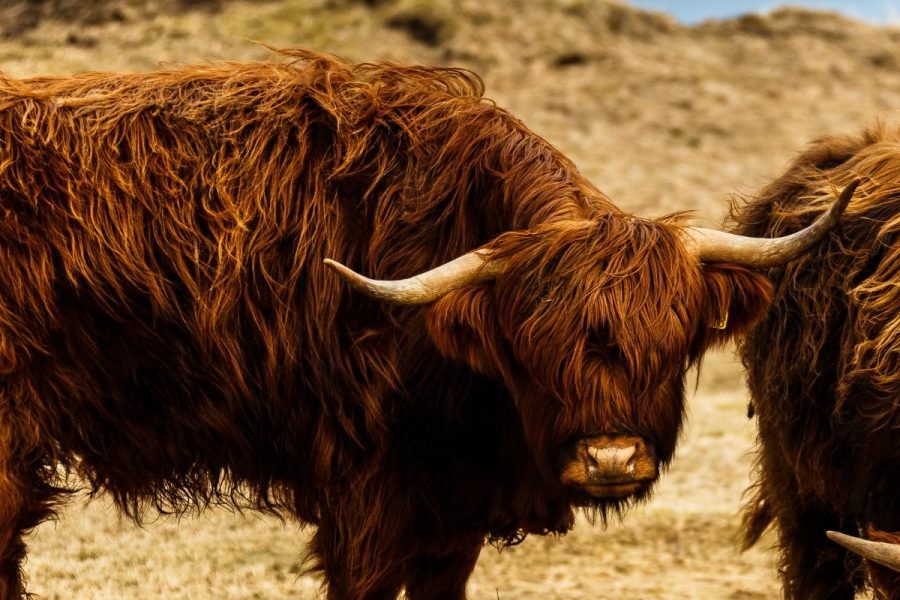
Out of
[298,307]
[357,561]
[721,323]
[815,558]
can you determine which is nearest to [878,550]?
[721,323]

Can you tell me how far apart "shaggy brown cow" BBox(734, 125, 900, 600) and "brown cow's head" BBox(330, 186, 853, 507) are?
579 mm

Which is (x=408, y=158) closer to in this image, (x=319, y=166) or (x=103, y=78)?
(x=319, y=166)

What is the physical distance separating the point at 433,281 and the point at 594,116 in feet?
58.7

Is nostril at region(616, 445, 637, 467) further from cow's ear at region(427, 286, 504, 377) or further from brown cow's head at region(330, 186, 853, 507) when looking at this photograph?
cow's ear at region(427, 286, 504, 377)

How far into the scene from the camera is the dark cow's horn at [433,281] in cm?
379

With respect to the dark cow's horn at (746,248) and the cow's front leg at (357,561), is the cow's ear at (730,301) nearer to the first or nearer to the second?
the dark cow's horn at (746,248)

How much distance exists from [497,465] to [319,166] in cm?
121

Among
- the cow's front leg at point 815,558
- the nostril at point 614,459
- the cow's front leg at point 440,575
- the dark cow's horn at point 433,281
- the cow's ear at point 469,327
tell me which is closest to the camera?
the nostril at point 614,459

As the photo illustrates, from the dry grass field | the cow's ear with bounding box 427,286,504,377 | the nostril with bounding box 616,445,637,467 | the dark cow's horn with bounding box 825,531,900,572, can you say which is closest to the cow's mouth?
the nostril with bounding box 616,445,637,467

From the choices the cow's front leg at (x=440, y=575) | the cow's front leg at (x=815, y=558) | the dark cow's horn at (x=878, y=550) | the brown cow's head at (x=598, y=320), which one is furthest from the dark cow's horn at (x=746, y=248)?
the cow's front leg at (x=815, y=558)

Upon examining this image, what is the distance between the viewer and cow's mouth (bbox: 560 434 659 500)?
3654mm

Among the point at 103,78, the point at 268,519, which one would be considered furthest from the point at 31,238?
the point at 268,519

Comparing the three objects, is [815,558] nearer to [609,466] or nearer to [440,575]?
[440,575]

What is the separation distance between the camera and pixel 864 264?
4.53 m
